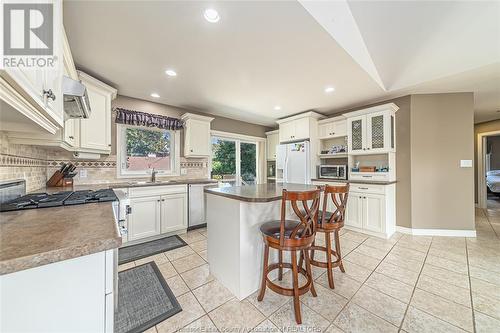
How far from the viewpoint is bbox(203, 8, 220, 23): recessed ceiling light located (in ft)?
5.08

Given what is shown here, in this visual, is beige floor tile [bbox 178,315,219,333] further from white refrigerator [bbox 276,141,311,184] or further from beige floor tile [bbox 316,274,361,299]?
white refrigerator [bbox 276,141,311,184]

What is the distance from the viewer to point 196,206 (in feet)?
11.6

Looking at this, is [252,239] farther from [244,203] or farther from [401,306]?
[401,306]

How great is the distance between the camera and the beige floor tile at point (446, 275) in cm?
193

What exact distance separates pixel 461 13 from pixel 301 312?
333cm

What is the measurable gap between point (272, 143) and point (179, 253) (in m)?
3.72

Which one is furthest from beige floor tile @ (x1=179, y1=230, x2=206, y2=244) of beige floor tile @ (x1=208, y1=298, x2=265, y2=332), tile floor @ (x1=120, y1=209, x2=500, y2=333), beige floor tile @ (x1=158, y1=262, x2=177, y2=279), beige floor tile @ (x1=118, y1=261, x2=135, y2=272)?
beige floor tile @ (x1=208, y1=298, x2=265, y2=332)

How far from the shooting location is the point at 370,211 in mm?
3254

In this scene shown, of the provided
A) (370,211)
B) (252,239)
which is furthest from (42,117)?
(370,211)

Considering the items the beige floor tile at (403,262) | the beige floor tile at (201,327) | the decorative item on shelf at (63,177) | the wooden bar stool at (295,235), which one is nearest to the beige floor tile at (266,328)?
the wooden bar stool at (295,235)

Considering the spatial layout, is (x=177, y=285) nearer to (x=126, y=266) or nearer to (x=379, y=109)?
(x=126, y=266)

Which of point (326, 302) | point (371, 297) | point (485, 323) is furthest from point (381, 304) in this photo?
point (485, 323)

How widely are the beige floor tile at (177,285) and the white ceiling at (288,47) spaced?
2.46m

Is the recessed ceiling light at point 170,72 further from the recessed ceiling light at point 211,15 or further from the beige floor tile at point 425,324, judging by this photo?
the beige floor tile at point 425,324
